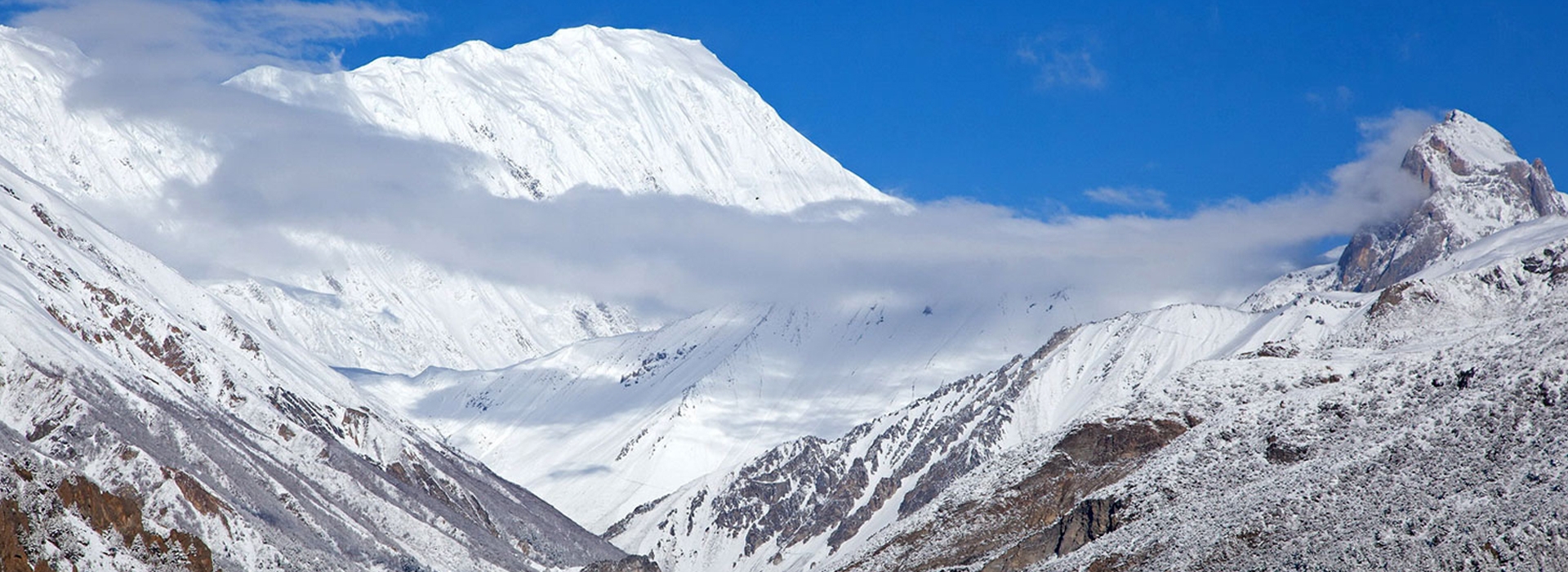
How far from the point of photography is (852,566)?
601 feet

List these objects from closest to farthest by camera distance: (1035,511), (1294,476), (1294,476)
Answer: (1294,476)
(1294,476)
(1035,511)

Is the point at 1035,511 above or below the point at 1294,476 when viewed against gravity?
below

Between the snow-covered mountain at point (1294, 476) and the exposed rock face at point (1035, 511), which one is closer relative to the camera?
the snow-covered mountain at point (1294, 476)

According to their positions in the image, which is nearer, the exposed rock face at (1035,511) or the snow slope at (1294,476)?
the snow slope at (1294,476)

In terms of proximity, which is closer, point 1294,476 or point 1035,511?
point 1294,476

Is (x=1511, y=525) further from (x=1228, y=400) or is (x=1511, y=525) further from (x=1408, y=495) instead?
(x=1228, y=400)

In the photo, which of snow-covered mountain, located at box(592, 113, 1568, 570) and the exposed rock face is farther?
the exposed rock face

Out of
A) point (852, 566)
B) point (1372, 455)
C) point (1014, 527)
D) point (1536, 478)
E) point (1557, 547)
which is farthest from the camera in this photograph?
point (852, 566)

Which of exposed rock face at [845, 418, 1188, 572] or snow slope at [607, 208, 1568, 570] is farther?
exposed rock face at [845, 418, 1188, 572]

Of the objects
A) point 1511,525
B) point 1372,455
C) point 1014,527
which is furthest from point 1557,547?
point 1014,527

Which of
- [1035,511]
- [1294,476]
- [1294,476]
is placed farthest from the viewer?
[1035,511]

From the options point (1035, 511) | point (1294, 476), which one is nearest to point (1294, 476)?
point (1294, 476)

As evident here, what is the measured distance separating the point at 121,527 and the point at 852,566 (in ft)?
210

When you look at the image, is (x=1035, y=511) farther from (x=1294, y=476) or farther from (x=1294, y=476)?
(x=1294, y=476)
